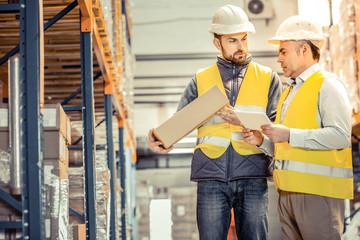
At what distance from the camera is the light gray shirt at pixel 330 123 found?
3.12 metres

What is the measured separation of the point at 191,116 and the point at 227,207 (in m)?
0.64

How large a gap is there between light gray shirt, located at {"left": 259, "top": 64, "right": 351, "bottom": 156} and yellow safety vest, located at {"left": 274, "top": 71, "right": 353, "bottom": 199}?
5 centimetres

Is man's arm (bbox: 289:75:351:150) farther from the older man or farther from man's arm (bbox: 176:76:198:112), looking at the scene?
man's arm (bbox: 176:76:198:112)

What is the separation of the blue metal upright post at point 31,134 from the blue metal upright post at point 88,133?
197 cm

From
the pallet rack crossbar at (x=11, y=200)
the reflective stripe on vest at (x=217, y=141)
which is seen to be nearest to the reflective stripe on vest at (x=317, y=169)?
the reflective stripe on vest at (x=217, y=141)

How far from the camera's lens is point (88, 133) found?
16.6ft

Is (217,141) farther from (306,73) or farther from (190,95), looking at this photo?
(306,73)

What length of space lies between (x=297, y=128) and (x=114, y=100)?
4653mm

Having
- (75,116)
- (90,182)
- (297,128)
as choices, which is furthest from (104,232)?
(75,116)

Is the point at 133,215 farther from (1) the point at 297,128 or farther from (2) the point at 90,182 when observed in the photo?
(1) the point at 297,128

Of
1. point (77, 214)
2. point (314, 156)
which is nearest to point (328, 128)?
point (314, 156)

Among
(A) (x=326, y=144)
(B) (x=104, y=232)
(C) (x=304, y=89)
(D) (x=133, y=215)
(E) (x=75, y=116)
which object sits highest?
(C) (x=304, y=89)

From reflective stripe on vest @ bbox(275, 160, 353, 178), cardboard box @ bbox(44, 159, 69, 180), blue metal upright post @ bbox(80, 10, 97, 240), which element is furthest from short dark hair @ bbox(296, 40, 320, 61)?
blue metal upright post @ bbox(80, 10, 97, 240)

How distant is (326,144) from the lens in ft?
10.3
